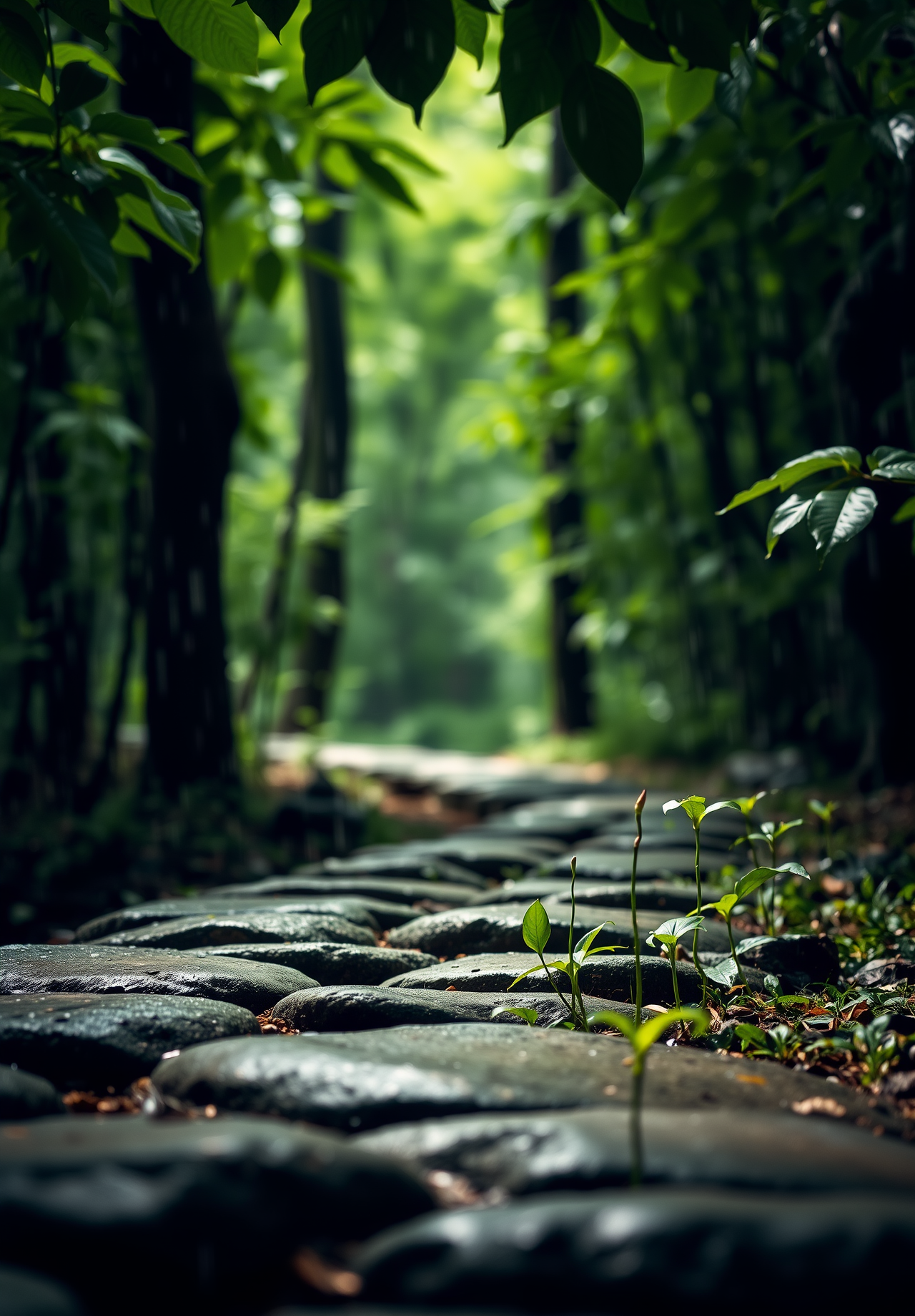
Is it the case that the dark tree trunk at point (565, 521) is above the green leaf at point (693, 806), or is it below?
above

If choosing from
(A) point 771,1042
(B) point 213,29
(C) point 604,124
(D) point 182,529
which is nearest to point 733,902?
(A) point 771,1042

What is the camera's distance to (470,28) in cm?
153

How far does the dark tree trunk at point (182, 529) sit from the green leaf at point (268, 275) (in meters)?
0.62

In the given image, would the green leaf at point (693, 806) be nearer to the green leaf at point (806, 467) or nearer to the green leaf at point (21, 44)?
the green leaf at point (806, 467)

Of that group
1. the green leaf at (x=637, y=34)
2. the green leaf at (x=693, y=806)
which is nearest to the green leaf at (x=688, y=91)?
the green leaf at (x=637, y=34)

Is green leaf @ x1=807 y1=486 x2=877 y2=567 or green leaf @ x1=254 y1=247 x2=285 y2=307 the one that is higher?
green leaf @ x1=254 y1=247 x2=285 y2=307

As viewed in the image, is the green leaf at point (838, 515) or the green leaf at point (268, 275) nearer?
the green leaf at point (838, 515)

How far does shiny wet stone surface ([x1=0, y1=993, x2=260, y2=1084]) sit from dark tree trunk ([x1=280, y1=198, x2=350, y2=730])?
566cm

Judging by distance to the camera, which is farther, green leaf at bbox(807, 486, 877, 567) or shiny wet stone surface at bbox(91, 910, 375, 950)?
shiny wet stone surface at bbox(91, 910, 375, 950)

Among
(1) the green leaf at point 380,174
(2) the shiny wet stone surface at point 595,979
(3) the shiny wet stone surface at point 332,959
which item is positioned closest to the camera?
(2) the shiny wet stone surface at point 595,979

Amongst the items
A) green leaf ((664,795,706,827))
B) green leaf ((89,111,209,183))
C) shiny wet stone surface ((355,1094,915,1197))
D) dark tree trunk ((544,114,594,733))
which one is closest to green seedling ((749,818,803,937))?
green leaf ((664,795,706,827))

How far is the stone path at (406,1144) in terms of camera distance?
2.83 feet

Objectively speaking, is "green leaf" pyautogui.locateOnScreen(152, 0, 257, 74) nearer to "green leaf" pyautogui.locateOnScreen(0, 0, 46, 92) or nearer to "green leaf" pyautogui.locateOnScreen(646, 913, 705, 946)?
"green leaf" pyautogui.locateOnScreen(0, 0, 46, 92)

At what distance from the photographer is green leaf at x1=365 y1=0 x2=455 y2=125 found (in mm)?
1364
